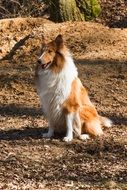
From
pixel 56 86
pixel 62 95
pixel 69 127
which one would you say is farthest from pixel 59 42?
pixel 69 127

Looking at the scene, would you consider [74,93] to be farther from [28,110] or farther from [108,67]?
[108,67]

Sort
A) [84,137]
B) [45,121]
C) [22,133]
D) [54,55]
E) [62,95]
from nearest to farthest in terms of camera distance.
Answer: [54,55]
[62,95]
[84,137]
[22,133]
[45,121]

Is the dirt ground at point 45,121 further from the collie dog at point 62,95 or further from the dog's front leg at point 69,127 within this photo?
the collie dog at point 62,95

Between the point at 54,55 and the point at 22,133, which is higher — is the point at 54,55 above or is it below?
above

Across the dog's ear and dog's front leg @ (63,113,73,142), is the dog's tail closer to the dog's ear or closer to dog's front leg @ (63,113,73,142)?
dog's front leg @ (63,113,73,142)

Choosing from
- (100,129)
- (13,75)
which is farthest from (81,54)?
(100,129)

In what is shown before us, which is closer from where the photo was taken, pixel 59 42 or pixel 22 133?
pixel 59 42

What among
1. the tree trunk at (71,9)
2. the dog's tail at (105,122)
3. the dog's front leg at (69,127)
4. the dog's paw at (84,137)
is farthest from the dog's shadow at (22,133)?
the tree trunk at (71,9)

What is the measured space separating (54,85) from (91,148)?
957 mm

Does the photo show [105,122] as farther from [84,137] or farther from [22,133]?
[22,133]

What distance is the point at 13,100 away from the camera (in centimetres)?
1028

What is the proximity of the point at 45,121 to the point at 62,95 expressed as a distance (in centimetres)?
132

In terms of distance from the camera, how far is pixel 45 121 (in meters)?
9.13

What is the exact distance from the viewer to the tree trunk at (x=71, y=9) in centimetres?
1320
